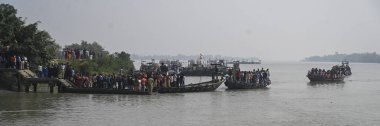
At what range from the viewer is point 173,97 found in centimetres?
3506

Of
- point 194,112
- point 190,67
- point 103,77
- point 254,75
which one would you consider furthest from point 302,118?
point 190,67

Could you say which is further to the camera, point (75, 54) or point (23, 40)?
point (75, 54)

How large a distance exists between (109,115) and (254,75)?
2218 centimetres

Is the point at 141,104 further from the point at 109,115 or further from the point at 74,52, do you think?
the point at 74,52

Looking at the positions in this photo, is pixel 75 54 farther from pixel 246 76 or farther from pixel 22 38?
pixel 246 76

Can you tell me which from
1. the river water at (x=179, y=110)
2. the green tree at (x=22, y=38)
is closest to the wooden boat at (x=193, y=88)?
the river water at (x=179, y=110)

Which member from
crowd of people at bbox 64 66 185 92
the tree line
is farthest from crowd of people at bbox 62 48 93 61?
crowd of people at bbox 64 66 185 92

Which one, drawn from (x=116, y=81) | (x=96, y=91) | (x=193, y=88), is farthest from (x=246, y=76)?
(x=96, y=91)

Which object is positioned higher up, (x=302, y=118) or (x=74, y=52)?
(x=74, y=52)

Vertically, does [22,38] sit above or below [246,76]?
above

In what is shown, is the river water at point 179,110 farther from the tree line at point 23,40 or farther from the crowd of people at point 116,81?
the tree line at point 23,40

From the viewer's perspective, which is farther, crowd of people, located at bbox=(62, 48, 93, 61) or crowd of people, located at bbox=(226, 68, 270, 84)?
crowd of people, located at bbox=(62, 48, 93, 61)

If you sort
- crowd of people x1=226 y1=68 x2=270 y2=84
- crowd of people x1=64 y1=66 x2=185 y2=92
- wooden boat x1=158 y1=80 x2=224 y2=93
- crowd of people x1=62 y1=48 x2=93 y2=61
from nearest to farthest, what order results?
crowd of people x1=64 y1=66 x2=185 y2=92 < wooden boat x1=158 y1=80 x2=224 y2=93 < crowd of people x1=226 y1=68 x2=270 y2=84 < crowd of people x1=62 y1=48 x2=93 y2=61

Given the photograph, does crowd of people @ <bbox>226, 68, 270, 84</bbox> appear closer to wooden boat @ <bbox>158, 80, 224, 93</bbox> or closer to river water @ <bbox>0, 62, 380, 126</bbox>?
wooden boat @ <bbox>158, 80, 224, 93</bbox>
